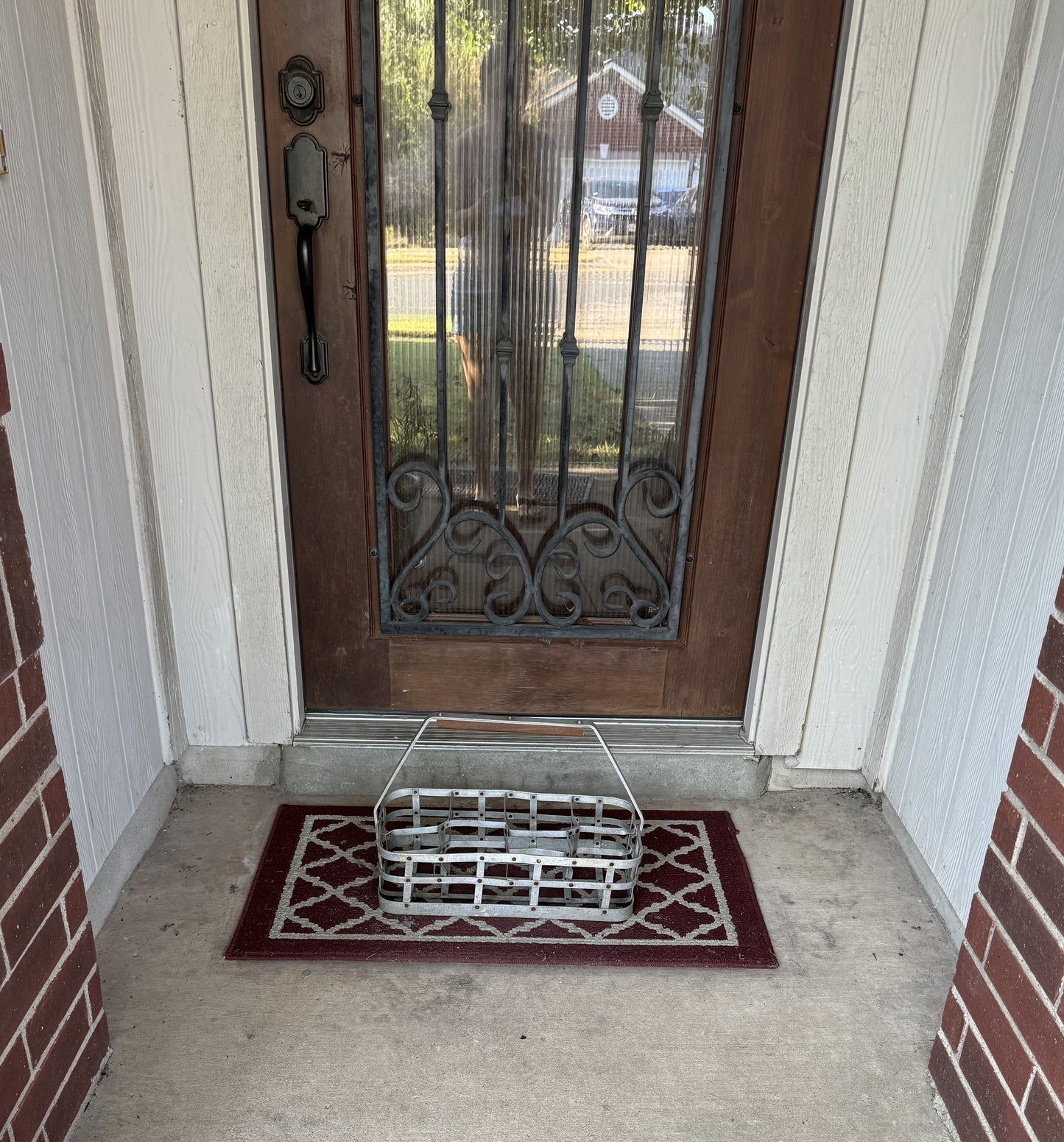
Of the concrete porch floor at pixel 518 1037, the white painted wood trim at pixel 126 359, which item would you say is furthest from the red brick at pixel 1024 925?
the white painted wood trim at pixel 126 359

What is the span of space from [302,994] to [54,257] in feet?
4.46

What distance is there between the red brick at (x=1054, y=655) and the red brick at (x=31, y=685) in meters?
1.36

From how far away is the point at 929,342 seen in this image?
75.0 inches

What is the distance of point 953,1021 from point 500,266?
5.14 ft

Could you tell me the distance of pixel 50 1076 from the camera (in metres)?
1.38

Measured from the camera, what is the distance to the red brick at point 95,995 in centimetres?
151

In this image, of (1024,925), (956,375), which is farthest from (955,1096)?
(956,375)

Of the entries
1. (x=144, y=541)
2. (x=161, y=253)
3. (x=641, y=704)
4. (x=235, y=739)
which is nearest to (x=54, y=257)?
(x=161, y=253)

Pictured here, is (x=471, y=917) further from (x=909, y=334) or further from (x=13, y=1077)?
(x=909, y=334)

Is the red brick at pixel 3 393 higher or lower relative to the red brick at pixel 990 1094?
higher

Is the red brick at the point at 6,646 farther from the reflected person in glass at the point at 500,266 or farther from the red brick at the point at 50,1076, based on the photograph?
the reflected person in glass at the point at 500,266

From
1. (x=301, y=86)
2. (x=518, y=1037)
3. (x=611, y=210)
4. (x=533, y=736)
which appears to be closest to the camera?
(x=518, y=1037)

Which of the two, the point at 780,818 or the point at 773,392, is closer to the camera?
the point at 773,392

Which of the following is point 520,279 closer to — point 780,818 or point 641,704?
point 641,704
